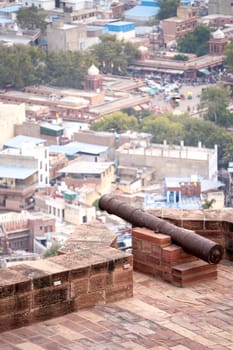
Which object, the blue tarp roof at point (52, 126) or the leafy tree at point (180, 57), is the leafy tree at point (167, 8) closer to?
the leafy tree at point (180, 57)

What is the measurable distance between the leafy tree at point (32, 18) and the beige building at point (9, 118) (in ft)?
60.2

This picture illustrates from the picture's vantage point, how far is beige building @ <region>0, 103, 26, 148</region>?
58.2 meters

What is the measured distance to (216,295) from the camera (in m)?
8.95

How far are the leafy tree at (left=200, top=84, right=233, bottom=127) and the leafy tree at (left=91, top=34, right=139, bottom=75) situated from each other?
23.6ft

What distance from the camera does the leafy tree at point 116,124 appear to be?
196 ft

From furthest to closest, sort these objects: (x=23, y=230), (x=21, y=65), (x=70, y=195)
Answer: (x=21, y=65) → (x=70, y=195) → (x=23, y=230)

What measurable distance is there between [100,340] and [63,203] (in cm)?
3799

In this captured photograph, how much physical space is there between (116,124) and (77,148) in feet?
18.4

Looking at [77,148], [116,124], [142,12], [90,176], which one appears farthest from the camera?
[142,12]

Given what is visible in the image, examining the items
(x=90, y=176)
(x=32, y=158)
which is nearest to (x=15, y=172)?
(x=32, y=158)

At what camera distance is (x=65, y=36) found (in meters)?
76.5

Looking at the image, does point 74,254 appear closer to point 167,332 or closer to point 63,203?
point 167,332

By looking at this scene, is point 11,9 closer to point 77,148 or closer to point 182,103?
point 182,103

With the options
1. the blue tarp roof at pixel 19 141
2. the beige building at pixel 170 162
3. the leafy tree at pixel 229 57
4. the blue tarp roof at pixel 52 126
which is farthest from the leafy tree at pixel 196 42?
the beige building at pixel 170 162
